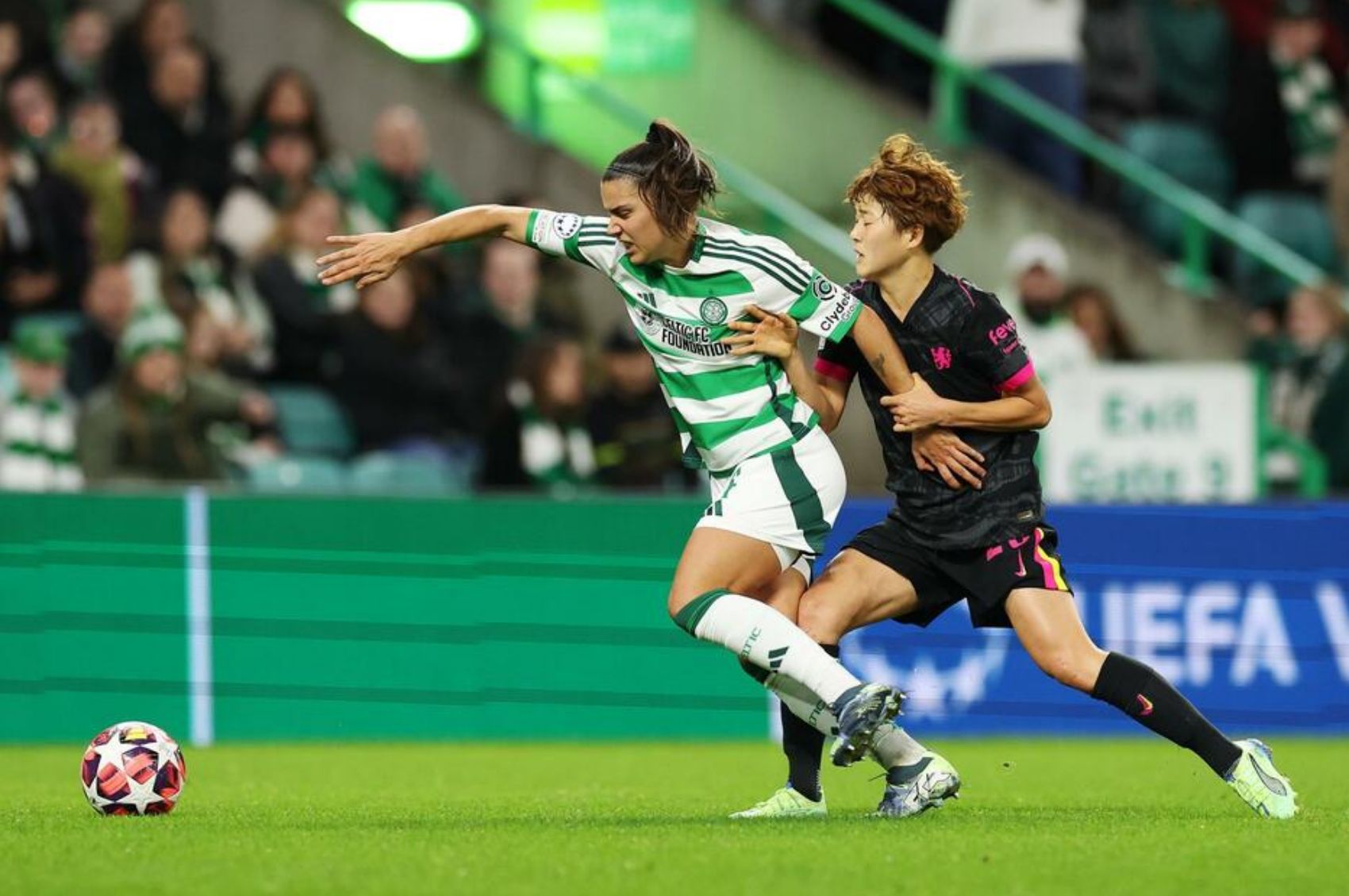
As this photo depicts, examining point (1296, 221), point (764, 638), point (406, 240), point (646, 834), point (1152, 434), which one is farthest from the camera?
point (1296, 221)

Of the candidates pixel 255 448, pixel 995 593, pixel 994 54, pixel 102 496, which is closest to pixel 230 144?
pixel 255 448

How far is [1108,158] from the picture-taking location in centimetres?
1653

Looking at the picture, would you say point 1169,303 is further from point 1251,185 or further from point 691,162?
point 691,162

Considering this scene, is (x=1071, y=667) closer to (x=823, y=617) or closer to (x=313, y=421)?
(x=823, y=617)

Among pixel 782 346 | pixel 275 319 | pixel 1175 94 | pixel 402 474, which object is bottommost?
pixel 782 346

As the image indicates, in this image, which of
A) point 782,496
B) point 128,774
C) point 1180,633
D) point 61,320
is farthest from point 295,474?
point 782,496

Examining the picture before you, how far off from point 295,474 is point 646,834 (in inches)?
272

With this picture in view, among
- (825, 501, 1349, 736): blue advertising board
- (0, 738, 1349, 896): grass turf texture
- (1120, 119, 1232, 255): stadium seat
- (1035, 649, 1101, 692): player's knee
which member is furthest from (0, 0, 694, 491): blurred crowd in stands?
(1035, 649, 1101, 692): player's knee

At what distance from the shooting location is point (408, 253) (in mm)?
7516

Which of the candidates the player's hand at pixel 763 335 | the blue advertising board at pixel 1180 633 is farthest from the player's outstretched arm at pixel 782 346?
the blue advertising board at pixel 1180 633

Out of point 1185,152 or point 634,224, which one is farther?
point 1185,152

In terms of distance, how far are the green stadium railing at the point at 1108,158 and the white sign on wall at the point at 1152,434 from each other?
2.52m

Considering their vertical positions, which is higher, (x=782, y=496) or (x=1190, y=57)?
(x=1190, y=57)

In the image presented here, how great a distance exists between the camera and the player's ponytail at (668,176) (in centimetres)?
738
